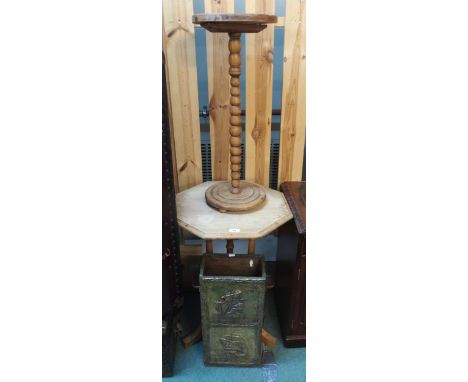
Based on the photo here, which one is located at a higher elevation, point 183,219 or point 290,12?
point 290,12

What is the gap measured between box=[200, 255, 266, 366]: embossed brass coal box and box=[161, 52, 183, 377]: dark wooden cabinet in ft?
0.52

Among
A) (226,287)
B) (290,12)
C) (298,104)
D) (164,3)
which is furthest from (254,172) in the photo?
(164,3)

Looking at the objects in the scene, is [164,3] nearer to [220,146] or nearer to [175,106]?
[175,106]

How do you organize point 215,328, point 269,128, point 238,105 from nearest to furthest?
point 238,105 → point 215,328 → point 269,128

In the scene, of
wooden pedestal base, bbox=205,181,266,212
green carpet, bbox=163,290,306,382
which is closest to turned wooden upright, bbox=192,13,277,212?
wooden pedestal base, bbox=205,181,266,212

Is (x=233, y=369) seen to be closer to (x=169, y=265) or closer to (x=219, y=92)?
(x=169, y=265)

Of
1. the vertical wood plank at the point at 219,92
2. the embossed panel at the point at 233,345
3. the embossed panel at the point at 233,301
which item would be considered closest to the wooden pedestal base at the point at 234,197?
the vertical wood plank at the point at 219,92

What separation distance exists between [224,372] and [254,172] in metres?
0.93

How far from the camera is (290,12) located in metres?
1.55

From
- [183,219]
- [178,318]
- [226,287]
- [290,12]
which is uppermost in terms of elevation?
[290,12]

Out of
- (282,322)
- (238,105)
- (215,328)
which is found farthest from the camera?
(282,322)

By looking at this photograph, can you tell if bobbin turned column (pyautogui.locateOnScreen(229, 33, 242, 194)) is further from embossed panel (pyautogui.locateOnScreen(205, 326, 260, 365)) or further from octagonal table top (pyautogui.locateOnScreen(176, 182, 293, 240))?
embossed panel (pyautogui.locateOnScreen(205, 326, 260, 365))

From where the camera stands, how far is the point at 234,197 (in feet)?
5.31

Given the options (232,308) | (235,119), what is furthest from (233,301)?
(235,119)
